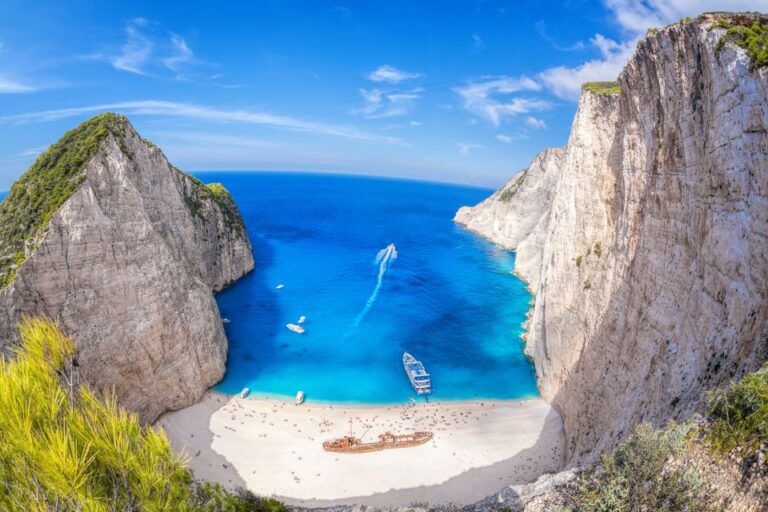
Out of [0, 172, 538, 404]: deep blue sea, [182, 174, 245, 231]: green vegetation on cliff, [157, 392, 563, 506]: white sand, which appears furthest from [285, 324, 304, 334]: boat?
[182, 174, 245, 231]: green vegetation on cliff

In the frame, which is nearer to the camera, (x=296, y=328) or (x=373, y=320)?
(x=296, y=328)

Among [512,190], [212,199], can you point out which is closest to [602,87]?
[212,199]

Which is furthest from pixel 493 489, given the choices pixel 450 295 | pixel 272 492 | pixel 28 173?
pixel 28 173

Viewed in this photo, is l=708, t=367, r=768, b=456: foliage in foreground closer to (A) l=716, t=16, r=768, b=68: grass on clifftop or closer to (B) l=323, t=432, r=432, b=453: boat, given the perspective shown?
(A) l=716, t=16, r=768, b=68: grass on clifftop

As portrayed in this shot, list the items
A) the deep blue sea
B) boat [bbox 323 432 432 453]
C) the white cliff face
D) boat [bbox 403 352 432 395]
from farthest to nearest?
the deep blue sea → boat [bbox 403 352 432 395] → boat [bbox 323 432 432 453] → the white cliff face

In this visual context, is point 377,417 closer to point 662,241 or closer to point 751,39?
point 662,241

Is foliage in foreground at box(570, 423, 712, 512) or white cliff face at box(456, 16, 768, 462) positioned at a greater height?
white cliff face at box(456, 16, 768, 462)

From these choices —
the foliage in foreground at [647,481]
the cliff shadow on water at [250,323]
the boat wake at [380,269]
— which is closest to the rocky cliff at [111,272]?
the cliff shadow on water at [250,323]
